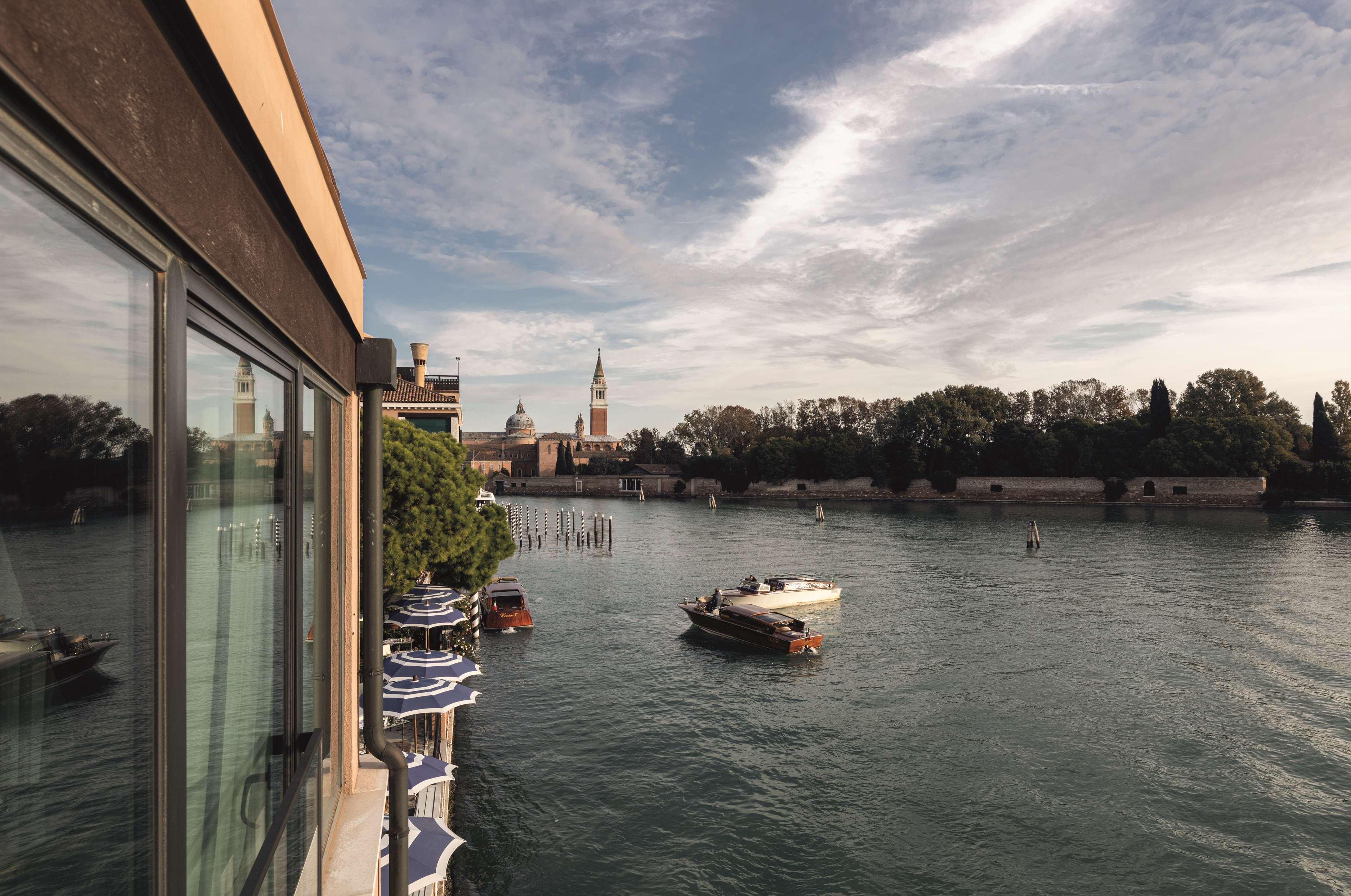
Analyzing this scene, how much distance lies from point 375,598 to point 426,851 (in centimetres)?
555

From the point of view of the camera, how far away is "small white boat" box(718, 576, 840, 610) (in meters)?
24.8

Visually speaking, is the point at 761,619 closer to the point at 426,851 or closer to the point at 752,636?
the point at 752,636

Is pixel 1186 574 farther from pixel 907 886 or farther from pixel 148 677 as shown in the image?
pixel 148 677

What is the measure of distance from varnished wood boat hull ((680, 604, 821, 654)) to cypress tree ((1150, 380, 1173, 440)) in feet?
197

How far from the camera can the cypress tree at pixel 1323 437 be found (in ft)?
196

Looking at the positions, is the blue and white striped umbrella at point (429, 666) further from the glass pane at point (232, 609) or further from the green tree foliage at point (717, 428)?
the green tree foliage at point (717, 428)

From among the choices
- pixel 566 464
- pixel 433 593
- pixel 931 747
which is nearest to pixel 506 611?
pixel 433 593

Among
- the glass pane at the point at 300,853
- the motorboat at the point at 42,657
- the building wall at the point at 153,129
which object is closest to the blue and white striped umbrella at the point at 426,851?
the glass pane at the point at 300,853

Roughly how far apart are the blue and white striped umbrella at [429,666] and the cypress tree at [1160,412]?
70.2 m

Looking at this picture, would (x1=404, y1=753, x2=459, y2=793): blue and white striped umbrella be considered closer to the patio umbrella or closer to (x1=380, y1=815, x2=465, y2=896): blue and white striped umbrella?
(x1=380, y1=815, x2=465, y2=896): blue and white striped umbrella

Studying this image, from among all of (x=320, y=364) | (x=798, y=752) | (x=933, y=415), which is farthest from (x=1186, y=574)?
(x=933, y=415)

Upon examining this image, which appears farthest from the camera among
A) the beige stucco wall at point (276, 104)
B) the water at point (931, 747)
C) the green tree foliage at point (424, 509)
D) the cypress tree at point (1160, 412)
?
the cypress tree at point (1160, 412)

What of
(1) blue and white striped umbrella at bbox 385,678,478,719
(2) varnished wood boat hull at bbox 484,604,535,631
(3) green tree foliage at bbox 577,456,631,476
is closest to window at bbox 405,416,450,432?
(2) varnished wood boat hull at bbox 484,604,535,631

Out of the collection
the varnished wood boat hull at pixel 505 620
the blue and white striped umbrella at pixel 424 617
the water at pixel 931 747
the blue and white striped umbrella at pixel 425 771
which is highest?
the blue and white striped umbrella at pixel 424 617
